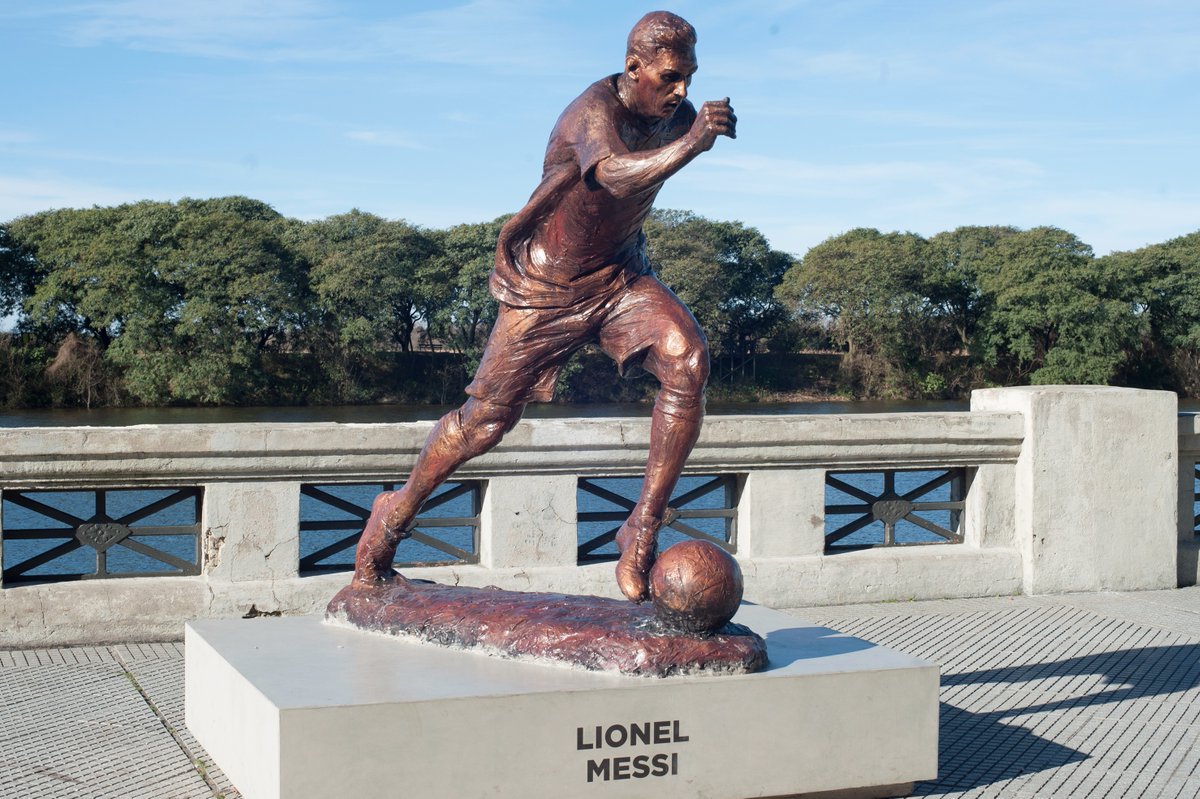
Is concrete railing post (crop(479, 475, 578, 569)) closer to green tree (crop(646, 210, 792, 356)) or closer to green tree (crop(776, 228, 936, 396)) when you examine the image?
green tree (crop(646, 210, 792, 356))

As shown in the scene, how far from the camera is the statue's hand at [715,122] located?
451cm

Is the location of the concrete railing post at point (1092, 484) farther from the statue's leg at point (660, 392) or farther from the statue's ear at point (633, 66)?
the statue's ear at point (633, 66)

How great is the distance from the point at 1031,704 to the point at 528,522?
2.84m

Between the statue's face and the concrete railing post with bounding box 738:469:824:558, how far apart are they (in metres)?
3.36

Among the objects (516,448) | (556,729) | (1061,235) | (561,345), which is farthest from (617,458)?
(1061,235)

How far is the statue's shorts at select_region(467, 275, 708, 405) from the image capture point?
17.7 ft

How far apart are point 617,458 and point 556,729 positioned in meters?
3.61

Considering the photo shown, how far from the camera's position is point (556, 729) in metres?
4.43

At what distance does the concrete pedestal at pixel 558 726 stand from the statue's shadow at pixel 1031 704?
0.47 meters

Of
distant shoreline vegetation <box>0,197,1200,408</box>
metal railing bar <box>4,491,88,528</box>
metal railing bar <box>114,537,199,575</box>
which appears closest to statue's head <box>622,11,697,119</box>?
metal railing bar <box>114,537,199,575</box>

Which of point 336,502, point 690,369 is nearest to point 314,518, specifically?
point 336,502

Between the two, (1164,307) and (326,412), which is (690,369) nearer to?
(326,412)

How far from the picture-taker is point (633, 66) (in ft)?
17.0

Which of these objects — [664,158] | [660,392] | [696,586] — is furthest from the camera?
[660,392]
